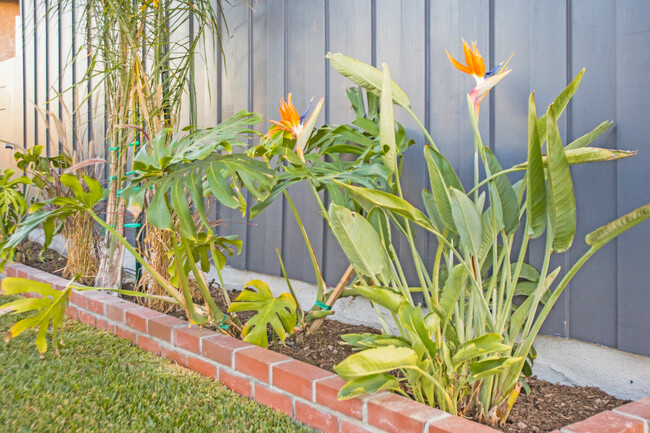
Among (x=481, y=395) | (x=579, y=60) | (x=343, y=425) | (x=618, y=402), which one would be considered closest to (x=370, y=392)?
(x=343, y=425)

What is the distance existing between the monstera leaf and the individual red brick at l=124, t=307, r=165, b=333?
0.58 meters

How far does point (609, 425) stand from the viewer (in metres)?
1.22

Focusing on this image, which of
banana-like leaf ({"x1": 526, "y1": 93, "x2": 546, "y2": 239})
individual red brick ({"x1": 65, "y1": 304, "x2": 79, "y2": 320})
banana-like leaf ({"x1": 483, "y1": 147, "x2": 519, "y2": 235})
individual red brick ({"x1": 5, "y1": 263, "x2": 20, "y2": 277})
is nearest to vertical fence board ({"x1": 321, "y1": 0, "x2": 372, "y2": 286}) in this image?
banana-like leaf ({"x1": 483, "y1": 147, "x2": 519, "y2": 235})

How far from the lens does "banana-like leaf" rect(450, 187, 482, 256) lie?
1319 mm

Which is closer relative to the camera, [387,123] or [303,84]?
[387,123]

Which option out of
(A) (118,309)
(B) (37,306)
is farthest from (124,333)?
(B) (37,306)

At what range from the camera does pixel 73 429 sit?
4.85 ft

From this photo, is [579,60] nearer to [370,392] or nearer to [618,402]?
[618,402]

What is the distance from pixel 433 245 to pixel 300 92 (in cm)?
106

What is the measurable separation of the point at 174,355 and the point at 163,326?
0.13 metres

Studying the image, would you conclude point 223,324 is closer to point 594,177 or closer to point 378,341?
point 378,341

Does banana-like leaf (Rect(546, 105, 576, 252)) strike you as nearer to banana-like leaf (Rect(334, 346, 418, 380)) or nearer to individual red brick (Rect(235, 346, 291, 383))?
banana-like leaf (Rect(334, 346, 418, 380))

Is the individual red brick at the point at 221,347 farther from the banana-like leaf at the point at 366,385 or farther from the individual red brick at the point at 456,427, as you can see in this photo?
the individual red brick at the point at 456,427

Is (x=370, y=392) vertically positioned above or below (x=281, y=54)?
below
